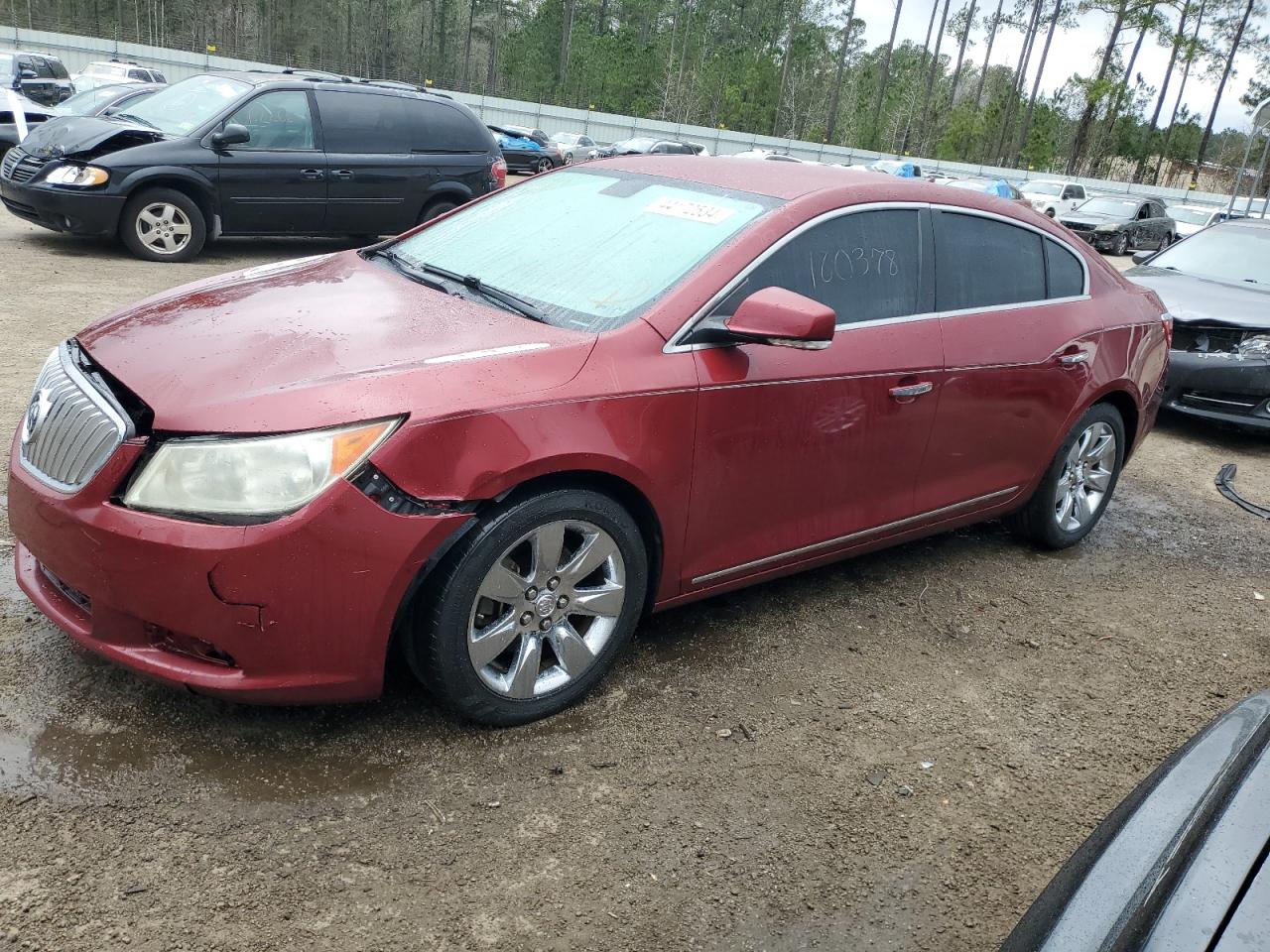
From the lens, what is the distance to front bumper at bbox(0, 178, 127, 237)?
29.0 feet

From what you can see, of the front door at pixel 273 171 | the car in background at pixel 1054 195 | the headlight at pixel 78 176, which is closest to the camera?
the headlight at pixel 78 176

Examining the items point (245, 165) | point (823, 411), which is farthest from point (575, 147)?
point (823, 411)

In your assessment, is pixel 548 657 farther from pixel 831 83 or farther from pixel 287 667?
pixel 831 83

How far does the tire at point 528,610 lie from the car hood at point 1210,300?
571cm

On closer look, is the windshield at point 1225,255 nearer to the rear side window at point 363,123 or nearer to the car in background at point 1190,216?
the rear side window at point 363,123

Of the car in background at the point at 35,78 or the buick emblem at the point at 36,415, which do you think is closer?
the buick emblem at the point at 36,415

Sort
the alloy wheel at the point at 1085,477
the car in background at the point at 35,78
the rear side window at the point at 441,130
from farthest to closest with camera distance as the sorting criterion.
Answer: the car in background at the point at 35,78 → the rear side window at the point at 441,130 → the alloy wheel at the point at 1085,477

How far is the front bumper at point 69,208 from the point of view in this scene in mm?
8844

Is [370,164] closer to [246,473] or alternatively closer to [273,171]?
[273,171]

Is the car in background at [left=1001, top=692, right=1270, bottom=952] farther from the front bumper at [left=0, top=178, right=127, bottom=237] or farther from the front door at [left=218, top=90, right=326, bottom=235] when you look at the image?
the front bumper at [left=0, top=178, right=127, bottom=237]

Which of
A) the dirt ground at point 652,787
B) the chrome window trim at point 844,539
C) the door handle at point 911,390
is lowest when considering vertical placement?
the dirt ground at point 652,787

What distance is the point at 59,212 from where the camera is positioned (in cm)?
891

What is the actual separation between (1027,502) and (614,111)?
71.8 meters

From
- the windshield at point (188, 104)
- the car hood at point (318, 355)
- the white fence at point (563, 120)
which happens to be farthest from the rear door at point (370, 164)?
the white fence at point (563, 120)
